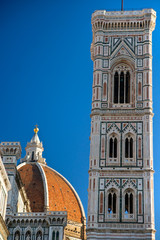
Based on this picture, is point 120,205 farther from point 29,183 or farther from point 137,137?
point 29,183

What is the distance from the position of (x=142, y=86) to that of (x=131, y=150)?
5.06 m

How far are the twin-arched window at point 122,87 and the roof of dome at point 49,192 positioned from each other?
87.7 feet

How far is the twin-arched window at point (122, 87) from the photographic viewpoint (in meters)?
44.6

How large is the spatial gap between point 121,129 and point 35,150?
3868 centimetres

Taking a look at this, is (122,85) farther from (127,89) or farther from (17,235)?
(17,235)

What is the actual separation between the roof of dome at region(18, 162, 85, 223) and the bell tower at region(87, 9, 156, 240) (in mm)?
27002

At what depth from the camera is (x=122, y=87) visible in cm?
4522

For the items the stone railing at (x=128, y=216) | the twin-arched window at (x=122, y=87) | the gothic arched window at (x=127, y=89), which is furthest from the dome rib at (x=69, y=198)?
the stone railing at (x=128, y=216)

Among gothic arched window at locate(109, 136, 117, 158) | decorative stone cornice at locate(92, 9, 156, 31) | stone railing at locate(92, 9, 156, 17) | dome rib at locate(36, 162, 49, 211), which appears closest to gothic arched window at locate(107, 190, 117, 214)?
gothic arched window at locate(109, 136, 117, 158)

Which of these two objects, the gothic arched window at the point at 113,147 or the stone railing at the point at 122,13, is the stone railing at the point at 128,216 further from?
the stone railing at the point at 122,13

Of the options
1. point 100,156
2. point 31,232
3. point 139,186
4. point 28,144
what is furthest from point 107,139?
point 28,144

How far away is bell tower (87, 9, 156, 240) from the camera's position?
130ft

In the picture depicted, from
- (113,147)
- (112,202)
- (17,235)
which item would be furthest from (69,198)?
(112,202)

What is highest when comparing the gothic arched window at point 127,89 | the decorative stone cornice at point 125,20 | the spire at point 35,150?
the decorative stone cornice at point 125,20
